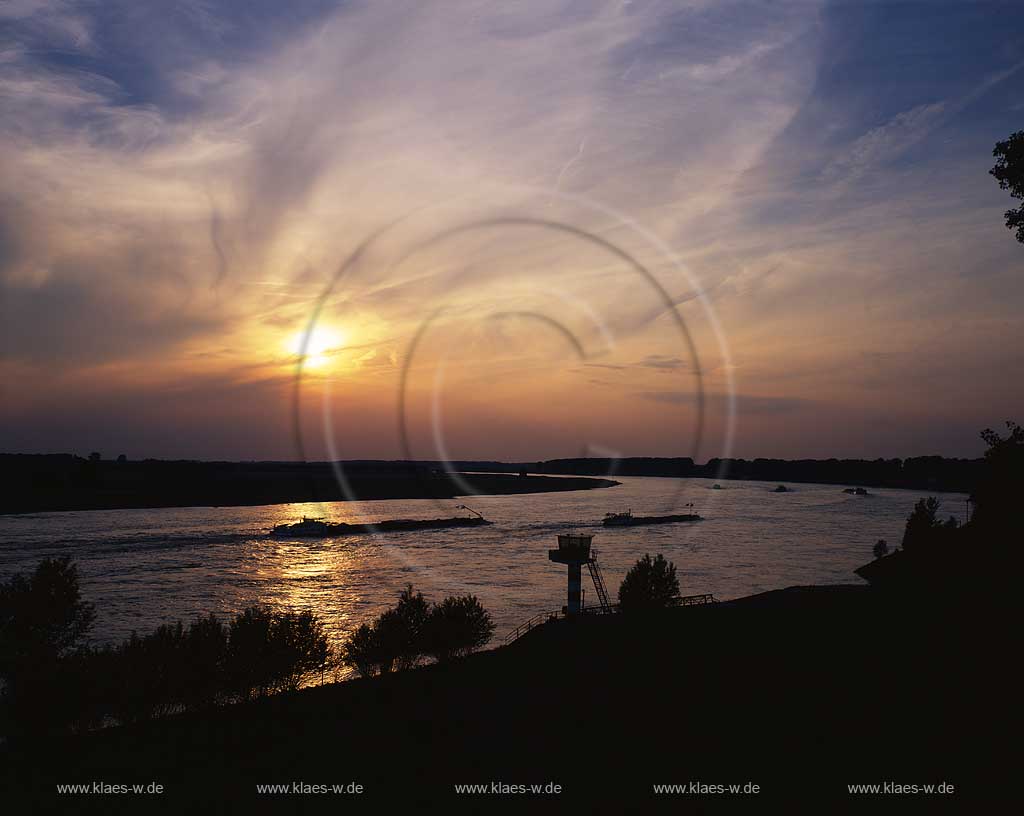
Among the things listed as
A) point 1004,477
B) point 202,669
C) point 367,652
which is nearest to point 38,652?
point 202,669

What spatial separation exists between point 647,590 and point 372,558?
40975 mm

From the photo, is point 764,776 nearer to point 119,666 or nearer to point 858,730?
point 858,730

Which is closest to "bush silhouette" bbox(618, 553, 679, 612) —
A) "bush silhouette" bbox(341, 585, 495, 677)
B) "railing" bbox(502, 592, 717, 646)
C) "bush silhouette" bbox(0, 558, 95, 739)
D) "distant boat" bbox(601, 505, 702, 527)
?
"railing" bbox(502, 592, 717, 646)

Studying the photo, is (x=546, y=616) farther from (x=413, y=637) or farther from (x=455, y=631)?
(x=413, y=637)

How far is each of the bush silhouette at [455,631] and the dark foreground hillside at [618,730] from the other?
6.50 feet

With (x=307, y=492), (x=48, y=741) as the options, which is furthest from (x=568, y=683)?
(x=307, y=492)

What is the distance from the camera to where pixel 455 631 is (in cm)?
3594

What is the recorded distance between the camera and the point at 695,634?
1337 inches

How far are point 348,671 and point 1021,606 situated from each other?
31582 millimetres

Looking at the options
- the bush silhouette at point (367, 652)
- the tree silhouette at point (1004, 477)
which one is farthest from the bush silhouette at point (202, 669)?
the tree silhouette at point (1004, 477)

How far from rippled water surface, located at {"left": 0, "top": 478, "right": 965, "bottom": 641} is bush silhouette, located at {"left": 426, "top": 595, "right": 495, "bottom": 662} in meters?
7.75

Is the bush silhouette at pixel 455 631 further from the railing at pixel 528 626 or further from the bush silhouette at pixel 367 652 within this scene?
the railing at pixel 528 626

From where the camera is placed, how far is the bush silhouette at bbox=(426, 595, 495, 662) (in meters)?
35.6

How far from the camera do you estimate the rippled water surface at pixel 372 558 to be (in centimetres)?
5144
